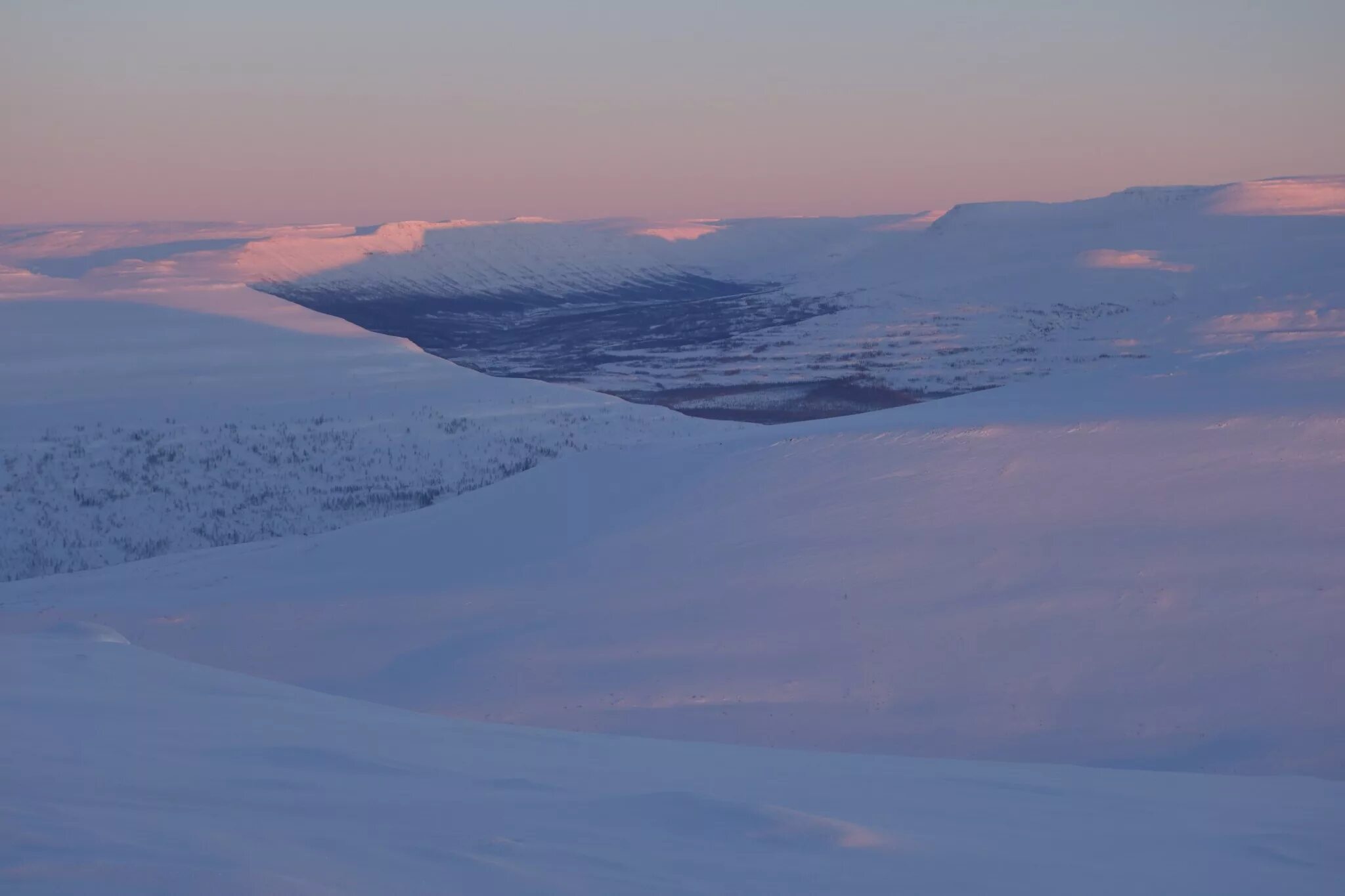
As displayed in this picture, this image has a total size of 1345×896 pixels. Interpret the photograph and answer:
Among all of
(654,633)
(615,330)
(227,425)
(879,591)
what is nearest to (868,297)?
(615,330)

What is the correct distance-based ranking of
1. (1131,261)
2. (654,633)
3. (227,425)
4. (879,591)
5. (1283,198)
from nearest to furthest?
1. (654,633)
2. (879,591)
3. (227,425)
4. (1131,261)
5. (1283,198)

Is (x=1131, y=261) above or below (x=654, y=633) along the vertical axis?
above

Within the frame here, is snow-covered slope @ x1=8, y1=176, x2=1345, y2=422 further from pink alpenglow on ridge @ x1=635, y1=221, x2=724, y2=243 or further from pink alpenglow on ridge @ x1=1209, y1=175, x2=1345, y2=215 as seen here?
pink alpenglow on ridge @ x1=635, y1=221, x2=724, y2=243

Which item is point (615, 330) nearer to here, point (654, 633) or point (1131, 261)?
point (1131, 261)

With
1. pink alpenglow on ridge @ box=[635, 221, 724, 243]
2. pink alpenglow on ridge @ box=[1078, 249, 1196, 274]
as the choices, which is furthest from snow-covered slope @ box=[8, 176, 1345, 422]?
pink alpenglow on ridge @ box=[635, 221, 724, 243]

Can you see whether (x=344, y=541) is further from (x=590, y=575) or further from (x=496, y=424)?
(x=496, y=424)

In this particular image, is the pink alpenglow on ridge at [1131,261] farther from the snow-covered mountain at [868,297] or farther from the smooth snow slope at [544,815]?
the smooth snow slope at [544,815]

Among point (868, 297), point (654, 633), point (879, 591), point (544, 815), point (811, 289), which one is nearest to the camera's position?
point (544, 815)
